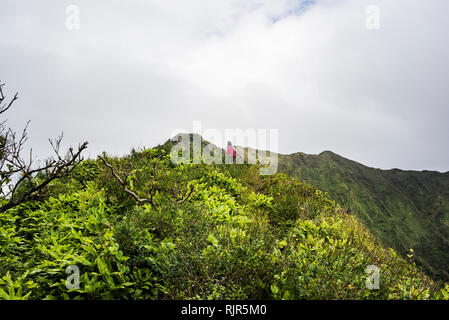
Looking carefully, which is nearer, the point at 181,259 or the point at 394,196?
the point at 181,259

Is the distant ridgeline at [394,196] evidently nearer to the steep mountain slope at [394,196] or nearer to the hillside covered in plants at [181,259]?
the steep mountain slope at [394,196]

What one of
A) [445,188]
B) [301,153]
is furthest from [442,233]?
[301,153]

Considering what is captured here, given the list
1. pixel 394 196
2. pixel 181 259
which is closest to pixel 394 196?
pixel 394 196

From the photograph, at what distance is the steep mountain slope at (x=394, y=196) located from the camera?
33.3 m

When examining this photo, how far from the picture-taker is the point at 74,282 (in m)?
2.80

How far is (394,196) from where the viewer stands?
1745 inches

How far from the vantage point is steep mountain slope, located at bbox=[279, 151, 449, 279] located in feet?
109

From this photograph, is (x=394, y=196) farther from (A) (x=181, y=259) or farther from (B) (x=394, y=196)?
(A) (x=181, y=259)

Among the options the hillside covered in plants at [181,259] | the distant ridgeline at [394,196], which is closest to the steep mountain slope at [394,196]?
the distant ridgeline at [394,196]

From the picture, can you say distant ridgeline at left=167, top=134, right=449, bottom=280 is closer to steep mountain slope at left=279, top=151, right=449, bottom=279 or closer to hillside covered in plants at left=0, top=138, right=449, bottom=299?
steep mountain slope at left=279, top=151, right=449, bottom=279

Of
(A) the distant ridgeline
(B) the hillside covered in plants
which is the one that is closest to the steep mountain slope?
(A) the distant ridgeline

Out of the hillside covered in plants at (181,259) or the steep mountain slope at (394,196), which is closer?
the hillside covered in plants at (181,259)

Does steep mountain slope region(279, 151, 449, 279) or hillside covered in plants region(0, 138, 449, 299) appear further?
steep mountain slope region(279, 151, 449, 279)
